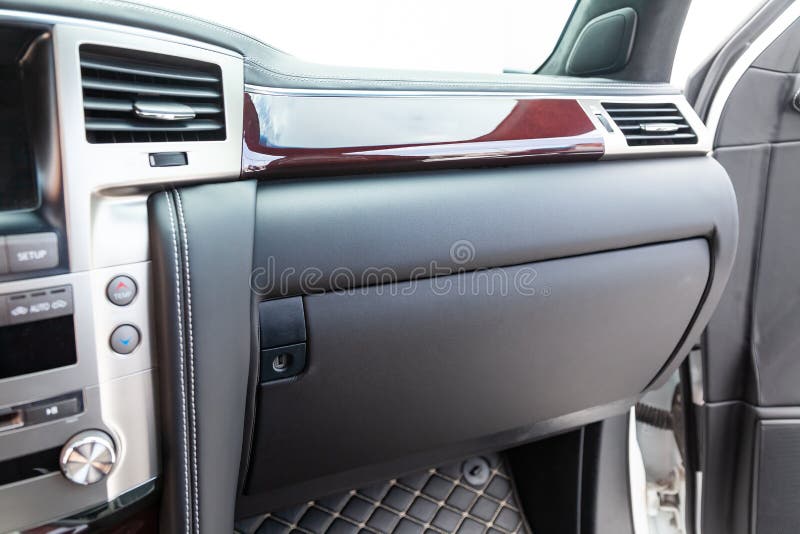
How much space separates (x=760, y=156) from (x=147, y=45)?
1481 mm

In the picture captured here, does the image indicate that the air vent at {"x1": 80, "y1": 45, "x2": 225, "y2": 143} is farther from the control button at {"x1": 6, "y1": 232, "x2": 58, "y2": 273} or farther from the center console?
the control button at {"x1": 6, "y1": 232, "x2": 58, "y2": 273}

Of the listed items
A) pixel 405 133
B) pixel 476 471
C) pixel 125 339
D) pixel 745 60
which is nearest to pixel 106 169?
pixel 125 339

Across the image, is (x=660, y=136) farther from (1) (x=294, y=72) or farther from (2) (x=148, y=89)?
(2) (x=148, y=89)

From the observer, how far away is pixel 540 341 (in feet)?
3.83

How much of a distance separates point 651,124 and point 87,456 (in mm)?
1137

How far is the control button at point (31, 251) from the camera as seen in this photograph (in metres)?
0.67

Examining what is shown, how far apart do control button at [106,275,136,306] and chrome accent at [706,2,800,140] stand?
140 cm

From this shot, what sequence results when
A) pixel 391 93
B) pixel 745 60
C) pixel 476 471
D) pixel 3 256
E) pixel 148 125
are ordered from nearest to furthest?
pixel 3 256, pixel 148 125, pixel 391 93, pixel 745 60, pixel 476 471

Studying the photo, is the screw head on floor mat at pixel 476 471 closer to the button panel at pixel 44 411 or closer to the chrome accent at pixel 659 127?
the chrome accent at pixel 659 127

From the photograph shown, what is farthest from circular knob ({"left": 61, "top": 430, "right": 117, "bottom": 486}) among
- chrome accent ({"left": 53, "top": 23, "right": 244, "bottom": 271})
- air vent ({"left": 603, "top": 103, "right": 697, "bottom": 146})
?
air vent ({"left": 603, "top": 103, "right": 697, "bottom": 146})

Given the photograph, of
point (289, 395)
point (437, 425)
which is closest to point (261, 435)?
point (289, 395)

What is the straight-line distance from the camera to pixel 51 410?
72cm

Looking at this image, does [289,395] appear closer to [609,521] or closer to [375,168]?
[375,168]

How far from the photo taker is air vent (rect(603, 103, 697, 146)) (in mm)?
1215
